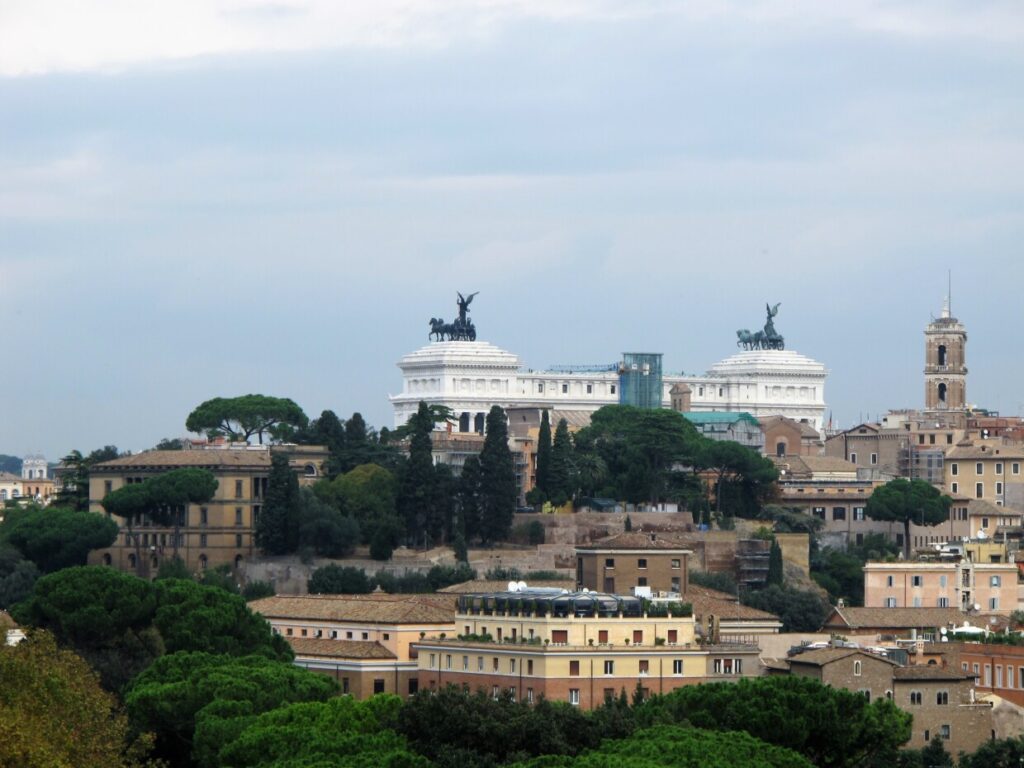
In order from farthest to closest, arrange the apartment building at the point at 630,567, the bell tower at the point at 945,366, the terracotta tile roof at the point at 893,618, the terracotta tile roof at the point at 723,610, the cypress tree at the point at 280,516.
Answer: the bell tower at the point at 945,366
the cypress tree at the point at 280,516
the apartment building at the point at 630,567
the terracotta tile roof at the point at 893,618
the terracotta tile roof at the point at 723,610

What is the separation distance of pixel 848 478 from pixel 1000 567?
30.2m

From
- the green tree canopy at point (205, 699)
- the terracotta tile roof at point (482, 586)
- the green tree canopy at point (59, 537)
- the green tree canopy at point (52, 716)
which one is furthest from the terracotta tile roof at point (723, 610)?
the green tree canopy at point (59, 537)

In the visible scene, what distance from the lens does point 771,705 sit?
63.3m

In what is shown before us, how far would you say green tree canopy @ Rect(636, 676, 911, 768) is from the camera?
62.9 meters

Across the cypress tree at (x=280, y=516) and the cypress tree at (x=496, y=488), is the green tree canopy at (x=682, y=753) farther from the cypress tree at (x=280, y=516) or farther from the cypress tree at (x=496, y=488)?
the cypress tree at (x=496, y=488)

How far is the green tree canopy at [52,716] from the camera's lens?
1937 inches

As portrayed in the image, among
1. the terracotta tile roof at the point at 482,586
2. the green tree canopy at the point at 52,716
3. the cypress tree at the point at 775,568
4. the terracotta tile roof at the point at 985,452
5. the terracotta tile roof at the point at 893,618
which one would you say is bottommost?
the green tree canopy at the point at 52,716

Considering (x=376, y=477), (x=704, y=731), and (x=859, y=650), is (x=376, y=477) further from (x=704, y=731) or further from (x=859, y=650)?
(x=704, y=731)

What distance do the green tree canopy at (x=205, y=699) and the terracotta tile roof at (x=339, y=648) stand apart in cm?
898

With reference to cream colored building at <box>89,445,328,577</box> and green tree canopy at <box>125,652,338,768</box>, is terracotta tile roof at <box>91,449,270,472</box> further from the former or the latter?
green tree canopy at <box>125,652,338,768</box>

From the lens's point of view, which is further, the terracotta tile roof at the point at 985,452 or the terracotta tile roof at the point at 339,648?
the terracotta tile roof at the point at 985,452

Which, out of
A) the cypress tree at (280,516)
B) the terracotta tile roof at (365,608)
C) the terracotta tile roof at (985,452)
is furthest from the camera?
the terracotta tile roof at (985,452)

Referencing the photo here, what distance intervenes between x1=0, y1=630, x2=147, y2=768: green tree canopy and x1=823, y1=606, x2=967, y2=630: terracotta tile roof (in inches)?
1202

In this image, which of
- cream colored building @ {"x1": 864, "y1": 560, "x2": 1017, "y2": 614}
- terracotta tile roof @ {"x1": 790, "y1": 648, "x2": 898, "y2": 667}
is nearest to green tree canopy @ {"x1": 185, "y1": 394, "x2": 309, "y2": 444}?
cream colored building @ {"x1": 864, "y1": 560, "x2": 1017, "y2": 614}
